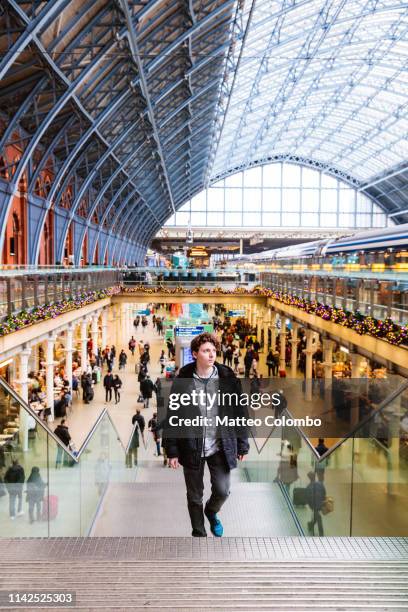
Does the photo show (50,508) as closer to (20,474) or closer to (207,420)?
(20,474)

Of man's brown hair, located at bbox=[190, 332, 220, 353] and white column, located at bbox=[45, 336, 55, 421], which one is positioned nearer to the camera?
man's brown hair, located at bbox=[190, 332, 220, 353]

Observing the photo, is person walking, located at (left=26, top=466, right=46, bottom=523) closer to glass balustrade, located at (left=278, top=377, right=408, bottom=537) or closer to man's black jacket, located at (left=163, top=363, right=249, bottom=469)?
man's black jacket, located at (left=163, top=363, right=249, bottom=469)

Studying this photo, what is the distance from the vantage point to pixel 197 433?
489cm

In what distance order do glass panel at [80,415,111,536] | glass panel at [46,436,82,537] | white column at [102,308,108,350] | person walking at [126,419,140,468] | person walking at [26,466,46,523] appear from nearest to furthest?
person walking at [26,466,46,523] < glass panel at [46,436,82,537] < glass panel at [80,415,111,536] < person walking at [126,419,140,468] < white column at [102,308,108,350]

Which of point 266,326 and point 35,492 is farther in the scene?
point 266,326

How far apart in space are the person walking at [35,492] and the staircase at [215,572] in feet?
6.33

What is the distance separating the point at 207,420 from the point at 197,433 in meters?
0.13

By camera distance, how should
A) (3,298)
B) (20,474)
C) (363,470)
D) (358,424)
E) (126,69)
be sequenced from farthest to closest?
(126,69) < (3,298) < (363,470) < (358,424) < (20,474)

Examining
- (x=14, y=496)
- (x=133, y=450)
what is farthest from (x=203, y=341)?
(x=133, y=450)

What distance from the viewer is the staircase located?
3451 mm

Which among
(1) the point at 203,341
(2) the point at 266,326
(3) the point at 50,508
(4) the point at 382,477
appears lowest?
(2) the point at 266,326

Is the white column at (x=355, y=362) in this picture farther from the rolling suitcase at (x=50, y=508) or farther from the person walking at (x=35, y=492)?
the person walking at (x=35, y=492)

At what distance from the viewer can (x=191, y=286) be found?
42906 millimetres

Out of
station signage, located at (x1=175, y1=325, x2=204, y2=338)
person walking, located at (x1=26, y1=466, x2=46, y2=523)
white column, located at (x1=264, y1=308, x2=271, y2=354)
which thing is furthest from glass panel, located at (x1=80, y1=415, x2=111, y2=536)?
white column, located at (x1=264, y1=308, x2=271, y2=354)
